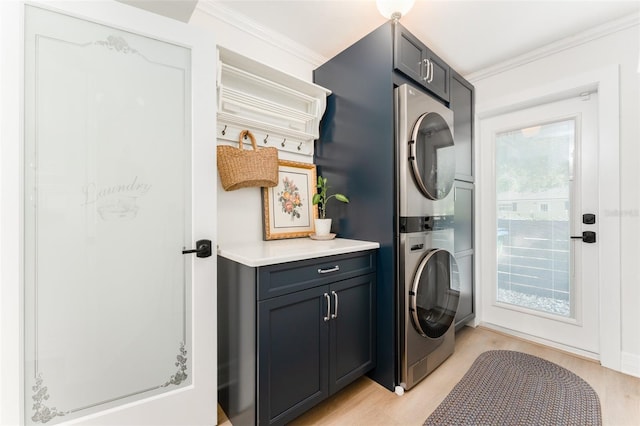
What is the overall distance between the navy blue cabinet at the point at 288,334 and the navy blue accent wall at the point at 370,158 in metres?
0.13

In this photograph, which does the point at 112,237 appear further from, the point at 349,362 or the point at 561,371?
the point at 561,371

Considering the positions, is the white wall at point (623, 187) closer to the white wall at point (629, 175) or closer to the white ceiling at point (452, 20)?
the white wall at point (629, 175)

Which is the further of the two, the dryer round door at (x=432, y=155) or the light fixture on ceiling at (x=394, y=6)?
the dryer round door at (x=432, y=155)

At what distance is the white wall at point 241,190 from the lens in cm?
175

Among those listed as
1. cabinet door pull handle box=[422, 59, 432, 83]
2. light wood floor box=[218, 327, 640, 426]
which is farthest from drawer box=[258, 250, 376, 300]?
cabinet door pull handle box=[422, 59, 432, 83]

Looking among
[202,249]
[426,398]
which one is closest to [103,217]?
[202,249]

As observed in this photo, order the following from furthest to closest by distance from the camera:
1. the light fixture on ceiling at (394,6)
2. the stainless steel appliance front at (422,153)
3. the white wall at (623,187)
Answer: the white wall at (623,187)
the stainless steel appliance front at (422,153)
the light fixture on ceiling at (394,6)

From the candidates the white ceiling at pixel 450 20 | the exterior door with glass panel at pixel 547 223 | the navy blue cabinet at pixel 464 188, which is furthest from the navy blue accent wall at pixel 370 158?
the exterior door with glass panel at pixel 547 223

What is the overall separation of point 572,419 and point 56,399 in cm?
252

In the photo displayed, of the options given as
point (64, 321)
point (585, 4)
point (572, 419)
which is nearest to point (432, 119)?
point (585, 4)

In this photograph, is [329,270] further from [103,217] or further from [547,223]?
[547,223]

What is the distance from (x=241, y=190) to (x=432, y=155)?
133 cm

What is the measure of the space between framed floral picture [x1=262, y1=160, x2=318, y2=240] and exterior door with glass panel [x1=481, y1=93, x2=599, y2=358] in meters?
1.85

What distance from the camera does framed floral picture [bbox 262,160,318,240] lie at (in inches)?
76.0
